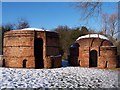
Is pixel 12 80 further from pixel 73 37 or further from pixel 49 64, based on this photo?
pixel 73 37

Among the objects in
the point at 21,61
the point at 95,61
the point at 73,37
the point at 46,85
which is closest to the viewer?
Answer: the point at 46,85

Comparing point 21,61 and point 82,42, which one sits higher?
point 82,42

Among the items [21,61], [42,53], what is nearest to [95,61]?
[42,53]

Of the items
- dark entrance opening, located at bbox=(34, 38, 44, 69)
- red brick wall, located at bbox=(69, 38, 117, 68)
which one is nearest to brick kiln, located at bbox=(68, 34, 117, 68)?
red brick wall, located at bbox=(69, 38, 117, 68)

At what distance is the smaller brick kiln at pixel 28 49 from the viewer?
23422 mm

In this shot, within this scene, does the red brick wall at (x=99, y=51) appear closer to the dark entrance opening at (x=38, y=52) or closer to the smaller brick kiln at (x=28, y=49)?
the smaller brick kiln at (x=28, y=49)

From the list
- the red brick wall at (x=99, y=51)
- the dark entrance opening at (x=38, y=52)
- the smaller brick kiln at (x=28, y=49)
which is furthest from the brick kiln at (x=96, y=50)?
the dark entrance opening at (x=38, y=52)

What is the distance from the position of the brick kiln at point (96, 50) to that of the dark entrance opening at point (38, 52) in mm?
5145

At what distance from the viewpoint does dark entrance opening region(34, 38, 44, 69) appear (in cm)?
2444

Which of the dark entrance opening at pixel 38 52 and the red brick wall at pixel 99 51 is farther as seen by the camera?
the red brick wall at pixel 99 51

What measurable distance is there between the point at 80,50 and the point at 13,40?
8.15 meters

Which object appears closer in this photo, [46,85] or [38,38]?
[46,85]

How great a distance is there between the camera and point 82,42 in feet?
95.0

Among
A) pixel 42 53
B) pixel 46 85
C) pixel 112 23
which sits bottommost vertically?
pixel 46 85
